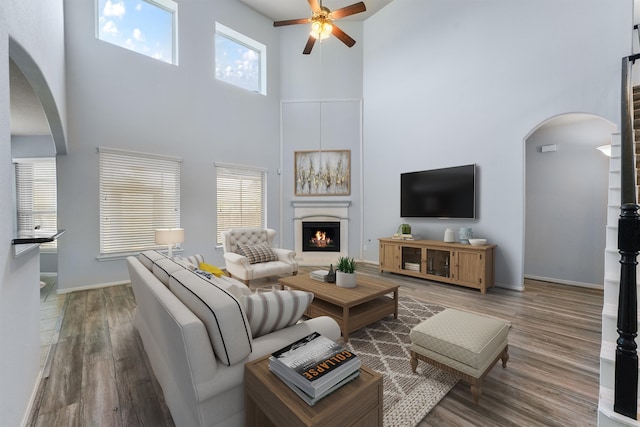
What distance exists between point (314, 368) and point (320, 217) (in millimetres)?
5191

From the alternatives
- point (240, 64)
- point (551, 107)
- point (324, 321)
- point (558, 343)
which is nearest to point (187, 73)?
point (240, 64)

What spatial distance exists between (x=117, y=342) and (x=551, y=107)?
5.86 meters

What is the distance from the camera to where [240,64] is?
6.05m

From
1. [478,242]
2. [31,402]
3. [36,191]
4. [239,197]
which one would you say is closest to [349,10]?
[478,242]

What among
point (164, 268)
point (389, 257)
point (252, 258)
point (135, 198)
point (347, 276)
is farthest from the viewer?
point (389, 257)

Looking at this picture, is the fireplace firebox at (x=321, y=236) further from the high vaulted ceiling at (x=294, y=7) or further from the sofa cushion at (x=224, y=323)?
the sofa cushion at (x=224, y=323)

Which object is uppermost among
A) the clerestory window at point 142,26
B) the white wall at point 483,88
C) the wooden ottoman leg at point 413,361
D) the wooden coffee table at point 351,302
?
the clerestory window at point 142,26

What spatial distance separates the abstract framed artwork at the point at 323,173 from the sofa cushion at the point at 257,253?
2.14 metres

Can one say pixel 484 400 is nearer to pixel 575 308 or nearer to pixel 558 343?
pixel 558 343

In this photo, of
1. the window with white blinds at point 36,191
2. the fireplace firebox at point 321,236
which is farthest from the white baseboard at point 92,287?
the fireplace firebox at point 321,236

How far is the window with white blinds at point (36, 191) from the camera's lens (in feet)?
15.7

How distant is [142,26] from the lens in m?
4.76

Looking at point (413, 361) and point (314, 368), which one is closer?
point (314, 368)

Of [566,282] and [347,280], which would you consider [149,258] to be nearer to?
[347,280]
